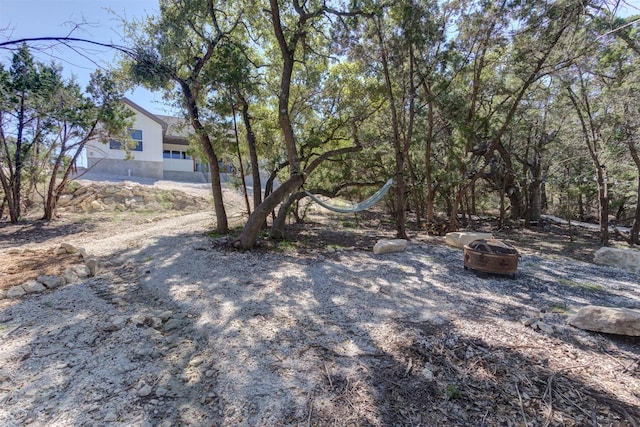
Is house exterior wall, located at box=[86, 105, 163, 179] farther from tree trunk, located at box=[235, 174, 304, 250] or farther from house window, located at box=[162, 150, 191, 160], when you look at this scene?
tree trunk, located at box=[235, 174, 304, 250]

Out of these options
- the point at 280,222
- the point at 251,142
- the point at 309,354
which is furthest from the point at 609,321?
the point at 251,142

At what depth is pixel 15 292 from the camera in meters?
3.15

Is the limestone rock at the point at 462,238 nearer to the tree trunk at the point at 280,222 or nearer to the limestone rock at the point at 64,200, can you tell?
the tree trunk at the point at 280,222

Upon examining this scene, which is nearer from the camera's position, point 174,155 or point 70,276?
point 70,276

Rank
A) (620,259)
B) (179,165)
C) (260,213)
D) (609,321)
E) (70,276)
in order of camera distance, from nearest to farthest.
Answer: (609,321)
(70,276)
(620,259)
(260,213)
(179,165)

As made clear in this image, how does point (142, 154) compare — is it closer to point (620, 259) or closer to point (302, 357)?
point (302, 357)

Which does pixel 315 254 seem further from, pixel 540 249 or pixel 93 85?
pixel 93 85

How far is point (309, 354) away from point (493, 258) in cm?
300

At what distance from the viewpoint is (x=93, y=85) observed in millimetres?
6938

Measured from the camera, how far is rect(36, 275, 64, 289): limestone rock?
134 inches

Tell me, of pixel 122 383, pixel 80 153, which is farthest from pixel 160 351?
pixel 80 153

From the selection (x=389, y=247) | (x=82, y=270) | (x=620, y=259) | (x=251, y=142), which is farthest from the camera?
(x=251, y=142)

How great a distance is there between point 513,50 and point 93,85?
8856 millimetres

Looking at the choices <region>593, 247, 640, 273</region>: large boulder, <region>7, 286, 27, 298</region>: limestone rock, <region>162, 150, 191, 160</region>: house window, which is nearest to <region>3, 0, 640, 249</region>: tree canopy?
<region>593, 247, 640, 273</region>: large boulder
